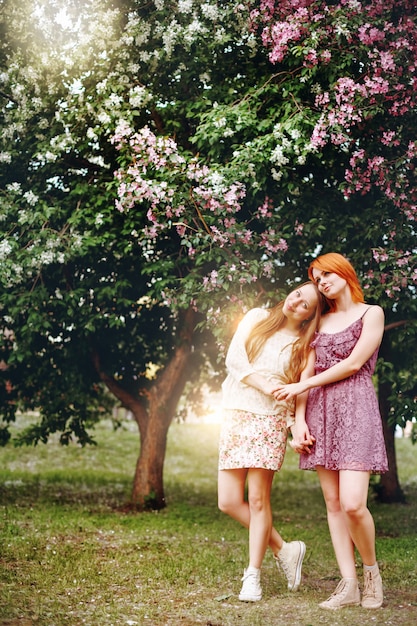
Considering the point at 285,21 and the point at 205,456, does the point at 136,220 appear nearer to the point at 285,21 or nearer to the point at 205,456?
the point at 285,21

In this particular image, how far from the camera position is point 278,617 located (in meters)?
5.83

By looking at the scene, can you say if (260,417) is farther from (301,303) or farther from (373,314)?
(373,314)

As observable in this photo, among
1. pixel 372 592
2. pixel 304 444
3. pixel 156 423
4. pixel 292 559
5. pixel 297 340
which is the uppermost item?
pixel 297 340

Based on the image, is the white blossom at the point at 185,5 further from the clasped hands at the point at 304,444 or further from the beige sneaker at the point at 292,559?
the beige sneaker at the point at 292,559

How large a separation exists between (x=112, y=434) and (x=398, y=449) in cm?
918

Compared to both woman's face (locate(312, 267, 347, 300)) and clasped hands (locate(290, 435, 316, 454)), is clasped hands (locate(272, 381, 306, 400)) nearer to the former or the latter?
clasped hands (locate(290, 435, 316, 454))

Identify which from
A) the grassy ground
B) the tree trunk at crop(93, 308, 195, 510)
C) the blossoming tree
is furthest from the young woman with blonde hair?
the tree trunk at crop(93, 308, 195, 510)

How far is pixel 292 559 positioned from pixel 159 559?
232 centimetres

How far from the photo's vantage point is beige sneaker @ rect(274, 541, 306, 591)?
6.59 metres

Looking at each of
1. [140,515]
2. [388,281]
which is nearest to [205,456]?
[140,515]

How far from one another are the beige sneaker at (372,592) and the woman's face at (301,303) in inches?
84.8

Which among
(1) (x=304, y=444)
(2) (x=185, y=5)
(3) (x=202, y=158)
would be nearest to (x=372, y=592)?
(1) (x=304, y=444)

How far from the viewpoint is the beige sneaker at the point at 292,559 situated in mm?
6590

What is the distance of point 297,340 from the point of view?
6.53m
